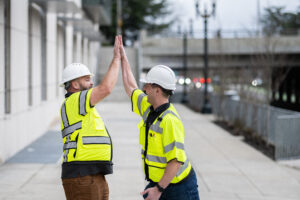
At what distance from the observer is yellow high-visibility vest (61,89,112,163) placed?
13.6 ft

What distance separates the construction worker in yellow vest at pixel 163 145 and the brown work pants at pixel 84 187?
49 cm

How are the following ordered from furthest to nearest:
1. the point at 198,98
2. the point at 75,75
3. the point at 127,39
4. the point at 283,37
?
1. the point at 127,39
2. the point at 283,37
3. the point at 198,98
4. the point at 75,75

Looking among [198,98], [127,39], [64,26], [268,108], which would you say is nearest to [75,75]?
[268,108]

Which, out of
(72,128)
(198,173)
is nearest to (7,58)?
(198,173)

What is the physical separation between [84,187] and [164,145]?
2.91 ft

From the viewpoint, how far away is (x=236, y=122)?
16859 mm

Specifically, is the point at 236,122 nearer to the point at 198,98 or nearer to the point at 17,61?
the point at 17,61

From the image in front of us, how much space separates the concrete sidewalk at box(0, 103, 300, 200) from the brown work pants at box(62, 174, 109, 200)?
331cm

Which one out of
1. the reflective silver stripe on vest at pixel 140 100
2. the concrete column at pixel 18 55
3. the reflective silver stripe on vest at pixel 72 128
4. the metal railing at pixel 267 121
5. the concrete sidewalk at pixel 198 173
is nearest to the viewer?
the reflective silver stripe on vest at pixel 72 128

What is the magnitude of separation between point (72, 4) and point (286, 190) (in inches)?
362

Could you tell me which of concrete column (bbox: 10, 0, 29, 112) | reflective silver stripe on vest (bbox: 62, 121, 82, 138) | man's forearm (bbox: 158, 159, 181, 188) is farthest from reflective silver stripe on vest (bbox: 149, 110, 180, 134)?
concrete column (bbox: 10, 0, 29, 112)

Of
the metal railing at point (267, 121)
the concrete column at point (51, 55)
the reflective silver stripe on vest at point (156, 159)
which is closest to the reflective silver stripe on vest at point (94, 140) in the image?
the reflective silver stripe on vest at point (156, 159)

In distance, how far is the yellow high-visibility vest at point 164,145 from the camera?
368 centimetres

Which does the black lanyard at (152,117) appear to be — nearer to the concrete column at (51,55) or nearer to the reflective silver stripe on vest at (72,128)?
the reflective silver stripe on vest at (72,128)
